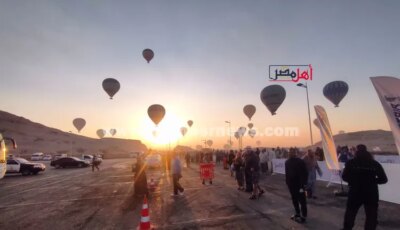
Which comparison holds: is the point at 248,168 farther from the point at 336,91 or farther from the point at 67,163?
the point at 67,163

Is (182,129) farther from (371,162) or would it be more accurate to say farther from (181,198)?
(371,162)

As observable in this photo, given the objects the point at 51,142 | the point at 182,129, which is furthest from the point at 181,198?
the point at 51,142

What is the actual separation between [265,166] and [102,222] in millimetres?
17935

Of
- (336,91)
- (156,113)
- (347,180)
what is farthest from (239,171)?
(156,113)

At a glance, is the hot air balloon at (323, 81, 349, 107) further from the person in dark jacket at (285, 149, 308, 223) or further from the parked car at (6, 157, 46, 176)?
the parked car at (6, 157, 46, 176)

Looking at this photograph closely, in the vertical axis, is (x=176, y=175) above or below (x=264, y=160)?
below

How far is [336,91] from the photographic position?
112 ft

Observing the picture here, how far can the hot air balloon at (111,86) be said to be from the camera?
4071cm

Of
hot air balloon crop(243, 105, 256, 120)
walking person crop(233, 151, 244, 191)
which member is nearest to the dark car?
hot air balloon crop(243, 105, 256, 120)

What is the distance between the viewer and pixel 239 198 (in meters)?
12.5

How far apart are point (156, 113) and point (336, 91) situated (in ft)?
77.8

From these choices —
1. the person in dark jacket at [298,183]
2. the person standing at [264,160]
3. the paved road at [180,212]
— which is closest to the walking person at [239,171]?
the paved road at [180,212]

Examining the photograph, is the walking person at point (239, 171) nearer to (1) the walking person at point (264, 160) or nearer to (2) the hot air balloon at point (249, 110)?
(1) the walking person at point (264, 160)

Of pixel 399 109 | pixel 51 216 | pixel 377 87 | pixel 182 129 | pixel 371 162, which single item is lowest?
pixel 51 216
